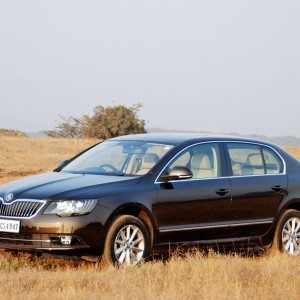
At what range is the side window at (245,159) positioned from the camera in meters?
12.1

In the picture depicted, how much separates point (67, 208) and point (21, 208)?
0.53m

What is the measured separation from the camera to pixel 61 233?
10.2m

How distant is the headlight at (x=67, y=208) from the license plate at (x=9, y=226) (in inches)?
13.9

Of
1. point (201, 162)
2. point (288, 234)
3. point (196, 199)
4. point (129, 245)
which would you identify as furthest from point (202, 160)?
point (129, 245)

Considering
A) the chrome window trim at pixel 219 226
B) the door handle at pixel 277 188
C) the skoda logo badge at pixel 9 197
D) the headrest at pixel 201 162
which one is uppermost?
the headrest at pixel 201 162

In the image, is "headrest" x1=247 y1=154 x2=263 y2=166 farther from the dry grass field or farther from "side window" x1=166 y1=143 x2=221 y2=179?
the dry grass field

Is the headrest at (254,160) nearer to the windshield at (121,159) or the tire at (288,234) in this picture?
the tire at (288,234)

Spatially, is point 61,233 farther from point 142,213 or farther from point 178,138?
point 178,138

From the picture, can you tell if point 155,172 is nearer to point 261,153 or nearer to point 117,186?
point 117,186

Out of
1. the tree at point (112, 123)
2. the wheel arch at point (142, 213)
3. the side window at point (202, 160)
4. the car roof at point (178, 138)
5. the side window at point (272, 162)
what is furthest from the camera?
the tree at point (112, 123)

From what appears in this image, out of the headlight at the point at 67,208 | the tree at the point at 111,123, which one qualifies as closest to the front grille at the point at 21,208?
the headlight at the point at 67,208

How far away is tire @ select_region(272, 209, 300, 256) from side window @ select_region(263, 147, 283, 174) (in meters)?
0.54

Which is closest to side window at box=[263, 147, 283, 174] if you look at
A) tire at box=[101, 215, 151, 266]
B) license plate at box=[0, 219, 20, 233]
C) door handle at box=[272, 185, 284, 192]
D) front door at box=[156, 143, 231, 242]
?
door handle at box=[272, 185, 284, 192]

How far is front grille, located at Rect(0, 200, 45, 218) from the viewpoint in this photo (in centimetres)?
1038
